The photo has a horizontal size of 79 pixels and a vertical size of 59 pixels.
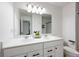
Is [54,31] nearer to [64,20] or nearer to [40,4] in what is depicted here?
[64,20]

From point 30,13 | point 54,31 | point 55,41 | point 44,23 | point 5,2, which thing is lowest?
point 55,41

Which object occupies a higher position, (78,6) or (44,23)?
(78,6)

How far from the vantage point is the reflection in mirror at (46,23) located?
2.87 metres

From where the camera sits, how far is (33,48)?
2012 millimetres

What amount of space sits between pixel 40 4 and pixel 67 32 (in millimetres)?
1229

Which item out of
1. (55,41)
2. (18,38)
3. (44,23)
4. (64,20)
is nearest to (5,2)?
(18,38)

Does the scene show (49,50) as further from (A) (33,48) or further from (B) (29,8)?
(B) (29,8)

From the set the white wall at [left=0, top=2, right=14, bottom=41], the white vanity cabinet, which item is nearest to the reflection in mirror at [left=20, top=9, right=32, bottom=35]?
the white wall at [left=0, top=2, right=14, bottom=41]

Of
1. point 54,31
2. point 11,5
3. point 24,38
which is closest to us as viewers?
point 11,5

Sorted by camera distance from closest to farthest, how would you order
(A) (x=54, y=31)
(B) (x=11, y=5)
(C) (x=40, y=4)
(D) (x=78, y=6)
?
(D) (x=78, y=6), (B) (x=11, y=5), (C) (x=40, y=4), (A) (x=54, y=31)

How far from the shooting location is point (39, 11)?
2.82m

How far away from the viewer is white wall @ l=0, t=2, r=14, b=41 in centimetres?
213

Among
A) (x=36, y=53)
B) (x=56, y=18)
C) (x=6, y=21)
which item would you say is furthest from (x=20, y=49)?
(x=56, y=18)

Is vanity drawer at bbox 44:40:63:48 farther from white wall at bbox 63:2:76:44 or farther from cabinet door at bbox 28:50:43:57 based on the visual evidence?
white wall at bbox 63:2:76:44
